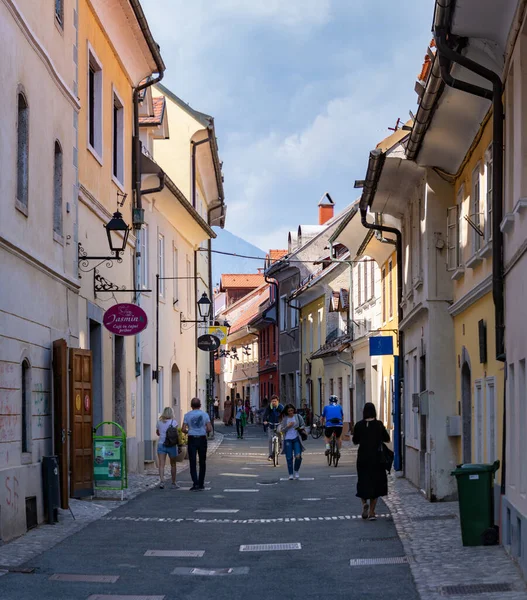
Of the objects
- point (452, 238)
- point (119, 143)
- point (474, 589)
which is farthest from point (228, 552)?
point (119, 143)

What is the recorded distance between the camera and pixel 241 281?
8556cm

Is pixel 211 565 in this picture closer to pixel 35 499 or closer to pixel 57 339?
pixel 35 499

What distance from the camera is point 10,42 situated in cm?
1273

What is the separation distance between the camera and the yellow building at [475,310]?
43.4 ft

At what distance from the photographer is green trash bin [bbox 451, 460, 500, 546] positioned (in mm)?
11562

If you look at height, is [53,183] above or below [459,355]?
above

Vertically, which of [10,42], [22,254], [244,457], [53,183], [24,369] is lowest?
[244,457]

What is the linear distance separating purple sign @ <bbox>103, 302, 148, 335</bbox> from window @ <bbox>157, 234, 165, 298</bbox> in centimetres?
921

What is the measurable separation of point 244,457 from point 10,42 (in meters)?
19.9

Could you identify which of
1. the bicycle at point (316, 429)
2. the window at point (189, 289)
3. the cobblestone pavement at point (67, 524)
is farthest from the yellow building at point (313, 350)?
the cobblestone pavement at point (67, 524)

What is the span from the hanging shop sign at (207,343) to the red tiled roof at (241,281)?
166ft

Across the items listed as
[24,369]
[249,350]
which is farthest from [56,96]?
[249,350]

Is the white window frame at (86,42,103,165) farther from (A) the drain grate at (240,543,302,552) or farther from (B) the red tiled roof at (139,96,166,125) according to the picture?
(A) the drain grate at (240,543,302,552)

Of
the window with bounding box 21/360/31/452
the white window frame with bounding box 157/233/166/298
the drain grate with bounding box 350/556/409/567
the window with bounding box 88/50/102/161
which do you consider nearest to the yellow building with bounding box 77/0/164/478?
the window with bounding box 88/50/102/161
